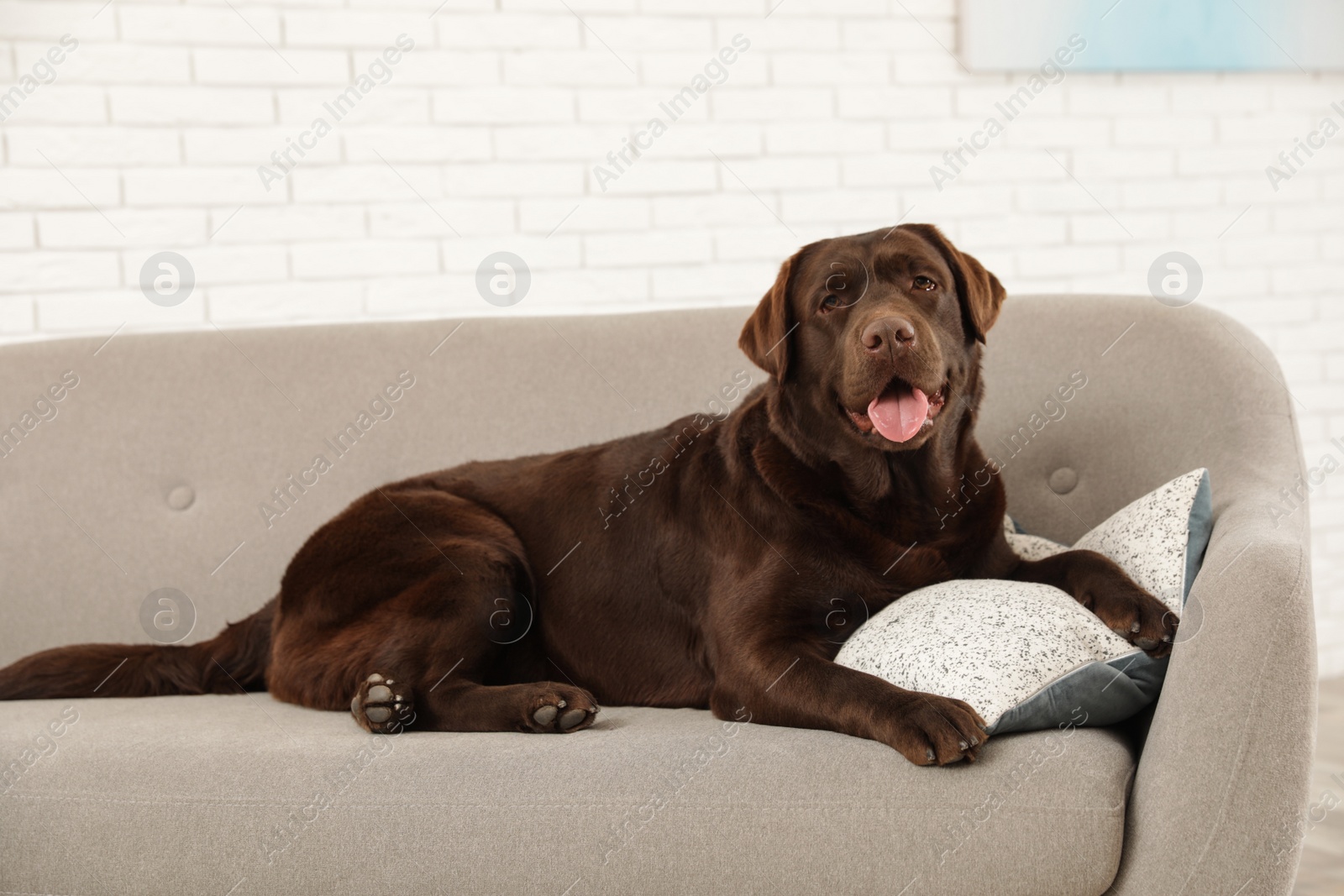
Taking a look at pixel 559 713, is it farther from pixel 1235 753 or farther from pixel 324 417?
pixel 324 417

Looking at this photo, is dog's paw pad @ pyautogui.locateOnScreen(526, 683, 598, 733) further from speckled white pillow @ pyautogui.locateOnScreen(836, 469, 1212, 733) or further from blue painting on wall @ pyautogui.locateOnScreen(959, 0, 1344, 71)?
blue painting on wall @ pyautogui.locateOnScreen(959, 0, 1344, 71)

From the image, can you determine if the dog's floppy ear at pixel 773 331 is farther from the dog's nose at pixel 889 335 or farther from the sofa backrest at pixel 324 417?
the sofa backrest at pixel 324 417

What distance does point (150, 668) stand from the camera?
87.0 inches

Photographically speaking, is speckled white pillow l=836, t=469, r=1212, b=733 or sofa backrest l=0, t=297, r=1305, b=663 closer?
speckled white pillow l=836, t=469, r=1212, b=733

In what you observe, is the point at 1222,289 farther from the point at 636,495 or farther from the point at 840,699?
the point at 840,699

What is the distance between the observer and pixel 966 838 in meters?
1.47

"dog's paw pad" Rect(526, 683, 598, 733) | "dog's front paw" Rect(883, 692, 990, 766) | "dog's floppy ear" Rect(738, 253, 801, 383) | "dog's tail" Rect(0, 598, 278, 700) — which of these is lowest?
"dog's tail" Rect(0, 598, 278, 700)

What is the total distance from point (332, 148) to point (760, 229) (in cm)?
136

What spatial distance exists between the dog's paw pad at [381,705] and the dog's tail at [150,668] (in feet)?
1.66

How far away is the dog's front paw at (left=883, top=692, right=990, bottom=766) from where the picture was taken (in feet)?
4.83

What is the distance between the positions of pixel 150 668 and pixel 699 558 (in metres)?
1.10

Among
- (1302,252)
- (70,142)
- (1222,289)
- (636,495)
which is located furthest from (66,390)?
(1302,252)

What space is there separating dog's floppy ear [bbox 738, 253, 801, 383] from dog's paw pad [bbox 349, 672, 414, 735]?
2.79ft


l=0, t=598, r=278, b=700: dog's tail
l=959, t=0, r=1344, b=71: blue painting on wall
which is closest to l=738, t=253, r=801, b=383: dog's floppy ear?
l=0, t=598, r=278, b=700: dog's tail
